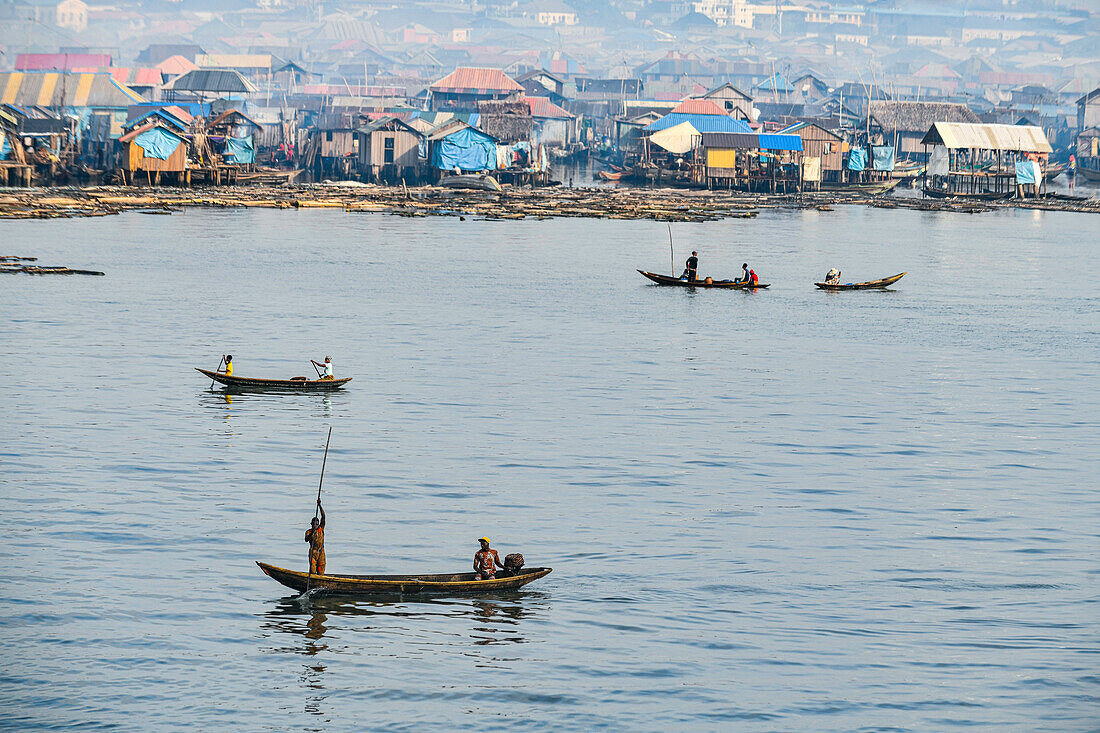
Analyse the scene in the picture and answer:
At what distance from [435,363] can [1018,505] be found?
1670 centimetres

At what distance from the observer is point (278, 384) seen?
30.3m

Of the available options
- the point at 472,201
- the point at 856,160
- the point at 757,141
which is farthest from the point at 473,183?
the point at 856,160

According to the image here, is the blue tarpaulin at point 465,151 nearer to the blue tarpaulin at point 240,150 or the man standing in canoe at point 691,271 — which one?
the blue tarpaulin at point 240,150

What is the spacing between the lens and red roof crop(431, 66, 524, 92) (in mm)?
141625

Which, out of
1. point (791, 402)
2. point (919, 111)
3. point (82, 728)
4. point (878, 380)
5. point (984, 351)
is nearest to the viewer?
point (82, 728)

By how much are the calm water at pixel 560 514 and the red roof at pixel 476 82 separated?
9822cm

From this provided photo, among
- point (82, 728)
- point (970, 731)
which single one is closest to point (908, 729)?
point (970, 731)

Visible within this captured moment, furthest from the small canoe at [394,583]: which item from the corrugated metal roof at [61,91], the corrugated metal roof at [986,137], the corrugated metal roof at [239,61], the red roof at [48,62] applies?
the corrugated metal roof at [239,61]

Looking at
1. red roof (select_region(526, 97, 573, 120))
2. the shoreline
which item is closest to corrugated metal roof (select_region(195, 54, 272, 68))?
red roof (select_region(526, 97, 573, 120))

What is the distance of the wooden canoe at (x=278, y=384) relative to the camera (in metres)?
29.6

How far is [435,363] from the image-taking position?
Result: 3538 cm

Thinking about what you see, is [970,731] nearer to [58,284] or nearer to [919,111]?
[58,284]

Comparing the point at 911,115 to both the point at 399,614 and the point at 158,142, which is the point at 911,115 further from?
the point at 399,614

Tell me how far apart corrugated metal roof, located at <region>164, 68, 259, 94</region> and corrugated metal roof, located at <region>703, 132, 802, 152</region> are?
47.2 m
